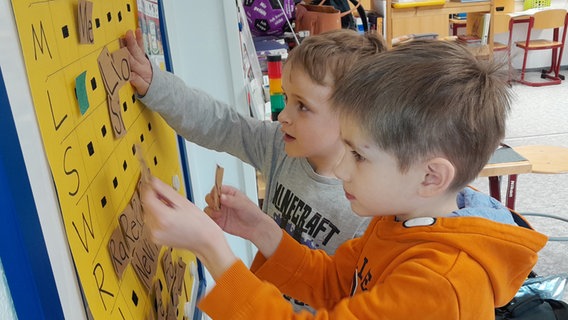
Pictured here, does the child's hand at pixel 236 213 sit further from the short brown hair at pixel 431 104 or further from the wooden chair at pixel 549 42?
the wooden chair at pixel 549 42

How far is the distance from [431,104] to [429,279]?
203 millimetres

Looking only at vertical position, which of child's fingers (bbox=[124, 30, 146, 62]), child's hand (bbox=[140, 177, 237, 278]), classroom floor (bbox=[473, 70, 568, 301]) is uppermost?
child's fingers (bbox=[124, 30, 146, 62])

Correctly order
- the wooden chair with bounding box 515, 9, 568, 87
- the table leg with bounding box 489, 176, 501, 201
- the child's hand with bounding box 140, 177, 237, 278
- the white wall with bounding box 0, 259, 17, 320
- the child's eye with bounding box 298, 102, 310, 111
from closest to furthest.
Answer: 1. the white wall with bounding box 0, 259, 17, 320
2. the child's hand with bounding box 140, 177, 237, 278
3. the child's eye with bounding box 298, 102, 310, 111
4. the table leg with bounding box 489, 176, 501, 201
5. the wooden chair with bounding box 515, 9, 568, 87

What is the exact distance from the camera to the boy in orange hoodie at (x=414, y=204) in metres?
0.60

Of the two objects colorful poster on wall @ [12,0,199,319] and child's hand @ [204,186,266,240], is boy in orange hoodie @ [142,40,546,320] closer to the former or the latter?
colorful poster on wall @ [12,0,199,319]

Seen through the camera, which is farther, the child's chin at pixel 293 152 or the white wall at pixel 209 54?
the white wall at pixel 209 54

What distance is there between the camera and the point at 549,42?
19.3ft

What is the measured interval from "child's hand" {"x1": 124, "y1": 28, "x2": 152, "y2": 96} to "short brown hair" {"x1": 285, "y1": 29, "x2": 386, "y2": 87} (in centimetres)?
31

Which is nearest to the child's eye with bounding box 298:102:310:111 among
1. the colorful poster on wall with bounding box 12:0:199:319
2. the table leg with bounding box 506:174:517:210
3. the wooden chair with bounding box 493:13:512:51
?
the colorful poster on wall with bounding box 12:0:199:319

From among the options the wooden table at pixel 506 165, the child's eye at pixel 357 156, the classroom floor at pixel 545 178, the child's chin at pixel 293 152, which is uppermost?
the child's eye at pixel 357 156

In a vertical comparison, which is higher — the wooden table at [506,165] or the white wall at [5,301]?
the white wall at [5,301]

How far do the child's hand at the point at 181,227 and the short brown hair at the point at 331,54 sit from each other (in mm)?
434

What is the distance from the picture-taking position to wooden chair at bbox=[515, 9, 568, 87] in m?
5.63

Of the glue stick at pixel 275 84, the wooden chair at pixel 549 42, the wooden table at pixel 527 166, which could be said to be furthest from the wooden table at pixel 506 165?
the wooden chair at pixel 549 42
